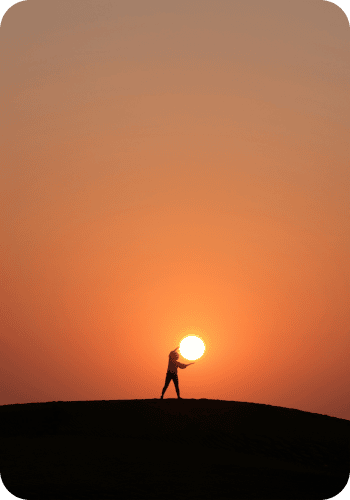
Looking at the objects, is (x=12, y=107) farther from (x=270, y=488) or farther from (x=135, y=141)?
(x=270, y=488)

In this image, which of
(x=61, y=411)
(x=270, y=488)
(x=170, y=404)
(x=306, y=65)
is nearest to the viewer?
(x=270, y=488)

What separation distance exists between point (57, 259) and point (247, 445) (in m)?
7.69

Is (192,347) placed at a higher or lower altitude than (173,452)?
higher

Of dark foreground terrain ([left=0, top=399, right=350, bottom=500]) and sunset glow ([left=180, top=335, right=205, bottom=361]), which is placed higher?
sunset glow ([left=180, top=335, right=205, bottom=361])

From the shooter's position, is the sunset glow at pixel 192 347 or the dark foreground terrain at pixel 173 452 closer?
the dark foreground terrain at pixel 173 452

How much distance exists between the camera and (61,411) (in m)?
11.7

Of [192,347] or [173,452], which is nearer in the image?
[173,452]

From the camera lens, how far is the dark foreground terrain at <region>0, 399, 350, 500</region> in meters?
7.39

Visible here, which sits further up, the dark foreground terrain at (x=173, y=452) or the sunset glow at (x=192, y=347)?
the sunset glow at (x=192, y=347)

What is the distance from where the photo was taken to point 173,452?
29.1 ft

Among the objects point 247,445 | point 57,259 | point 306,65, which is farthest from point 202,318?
point 306,65

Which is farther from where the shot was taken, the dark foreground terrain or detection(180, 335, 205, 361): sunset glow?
detection(180, 335, 205, 361): sunset glow

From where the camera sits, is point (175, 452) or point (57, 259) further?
point (57, 259)

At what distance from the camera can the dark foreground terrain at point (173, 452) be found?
739 centimetres
